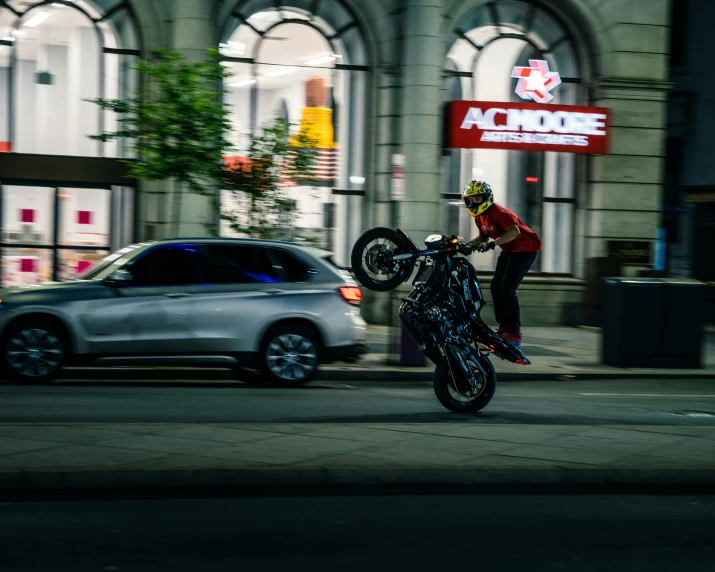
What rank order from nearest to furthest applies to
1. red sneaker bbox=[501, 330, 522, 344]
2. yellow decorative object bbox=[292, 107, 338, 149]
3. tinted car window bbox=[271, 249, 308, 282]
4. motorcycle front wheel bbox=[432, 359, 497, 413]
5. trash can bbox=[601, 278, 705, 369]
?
1. motorcycle front wheel bbox=[432, 359, 497, 413]
2. red sneaker bbox=[501, 330, 522, 344]
3. tinted car window bbox=[271, 249, 308, 282]
4. trash can bbox=[601, 278, 705, 369]
5. yellow decorative object bbox=[292, 107, 338, 149]

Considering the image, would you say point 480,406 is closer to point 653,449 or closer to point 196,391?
point 653,449

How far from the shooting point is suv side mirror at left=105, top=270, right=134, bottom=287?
12.3 meters

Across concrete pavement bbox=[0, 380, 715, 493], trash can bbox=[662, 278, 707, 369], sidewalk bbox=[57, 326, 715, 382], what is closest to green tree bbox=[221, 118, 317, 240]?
sidewalk bbox=[57, 326, 715, 382]

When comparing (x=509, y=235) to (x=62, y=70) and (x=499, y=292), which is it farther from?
(x=62, y=70)

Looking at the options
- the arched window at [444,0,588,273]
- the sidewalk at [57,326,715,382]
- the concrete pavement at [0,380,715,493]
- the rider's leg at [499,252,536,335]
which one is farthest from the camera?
the arched window at [444,0,588,273]

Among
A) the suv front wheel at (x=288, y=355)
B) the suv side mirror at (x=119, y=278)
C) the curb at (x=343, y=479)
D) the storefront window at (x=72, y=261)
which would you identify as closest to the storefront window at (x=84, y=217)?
the storefront window at (x=72, y=261)

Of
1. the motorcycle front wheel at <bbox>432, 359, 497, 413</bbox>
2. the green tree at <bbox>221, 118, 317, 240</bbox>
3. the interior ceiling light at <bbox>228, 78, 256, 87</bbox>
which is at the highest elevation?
the interior ceiling light at <bbox>228, 78, 256, 87</bbox>

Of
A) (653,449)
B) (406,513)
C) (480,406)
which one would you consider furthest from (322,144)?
(406,513)

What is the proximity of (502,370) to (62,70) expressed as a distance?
9.77 meters

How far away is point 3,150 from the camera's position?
19938 mm

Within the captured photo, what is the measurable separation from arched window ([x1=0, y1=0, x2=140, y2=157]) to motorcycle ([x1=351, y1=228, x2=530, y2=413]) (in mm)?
11187

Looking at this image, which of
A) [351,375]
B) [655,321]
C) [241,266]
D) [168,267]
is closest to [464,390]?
[241,266]

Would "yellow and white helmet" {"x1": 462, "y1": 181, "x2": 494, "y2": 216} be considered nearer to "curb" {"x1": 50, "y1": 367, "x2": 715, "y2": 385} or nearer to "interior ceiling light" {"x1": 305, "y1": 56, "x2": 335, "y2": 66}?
"curb" {"x1": 50, "y1": 367, "x2": 715, "y2": 385}

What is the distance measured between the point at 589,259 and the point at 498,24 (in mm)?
4730
